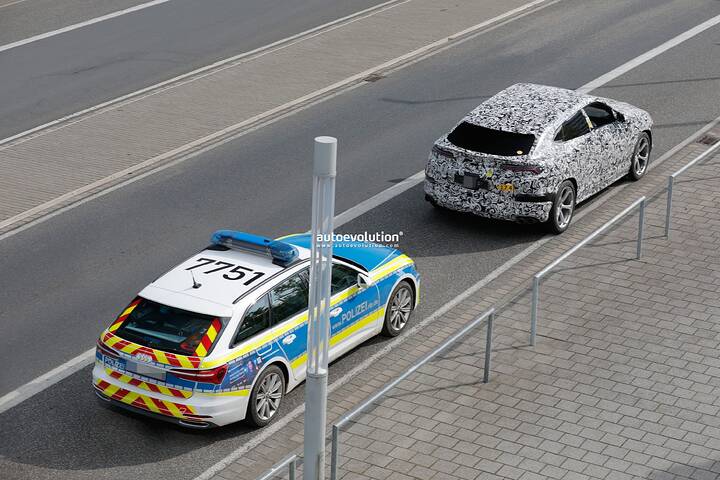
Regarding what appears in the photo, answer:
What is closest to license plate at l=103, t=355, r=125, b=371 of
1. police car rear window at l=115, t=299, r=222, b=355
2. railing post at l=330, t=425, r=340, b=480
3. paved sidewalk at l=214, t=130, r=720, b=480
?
police car rear window at l=115, t=299, r=222, b=355

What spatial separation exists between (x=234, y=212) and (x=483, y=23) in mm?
12401

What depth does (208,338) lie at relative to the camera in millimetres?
12047

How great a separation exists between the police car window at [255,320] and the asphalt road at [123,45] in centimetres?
1082

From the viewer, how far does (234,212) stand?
17.9 meters

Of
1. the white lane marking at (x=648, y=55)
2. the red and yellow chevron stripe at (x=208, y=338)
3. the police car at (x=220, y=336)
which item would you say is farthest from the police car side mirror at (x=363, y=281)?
the white lane marking at (x=648, y=55)

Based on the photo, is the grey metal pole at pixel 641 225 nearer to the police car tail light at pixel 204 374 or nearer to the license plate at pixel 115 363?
the police car tail light at pixel 204 374

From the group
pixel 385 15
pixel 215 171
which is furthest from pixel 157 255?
pixel 385 15

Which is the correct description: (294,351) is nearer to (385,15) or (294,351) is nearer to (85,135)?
(85,135)

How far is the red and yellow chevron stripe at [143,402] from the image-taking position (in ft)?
39.3

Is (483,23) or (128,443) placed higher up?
(483,23)

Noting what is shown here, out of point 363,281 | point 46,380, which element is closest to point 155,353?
point 46,380

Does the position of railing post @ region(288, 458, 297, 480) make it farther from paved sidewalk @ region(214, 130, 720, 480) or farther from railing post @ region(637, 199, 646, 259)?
railing post @ region(637, 199, 646, 259)

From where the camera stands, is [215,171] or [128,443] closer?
[128,443]

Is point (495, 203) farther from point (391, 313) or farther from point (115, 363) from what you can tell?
point (115, 363)
